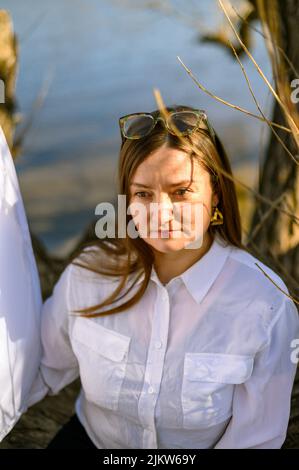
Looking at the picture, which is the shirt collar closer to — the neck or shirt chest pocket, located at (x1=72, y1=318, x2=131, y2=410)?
the neck

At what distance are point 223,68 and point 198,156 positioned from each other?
3676 mm

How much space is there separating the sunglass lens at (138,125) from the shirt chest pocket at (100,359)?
47 cm

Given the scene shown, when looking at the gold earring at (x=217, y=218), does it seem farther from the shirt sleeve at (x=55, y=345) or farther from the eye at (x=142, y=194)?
the shirt sleeve at (x=55, y=345)

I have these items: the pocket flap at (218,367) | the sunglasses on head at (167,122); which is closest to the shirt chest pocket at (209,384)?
the pocket flap at (218,367)

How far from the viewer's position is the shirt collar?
5.31 ft

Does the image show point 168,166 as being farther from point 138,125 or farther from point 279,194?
point 279,194

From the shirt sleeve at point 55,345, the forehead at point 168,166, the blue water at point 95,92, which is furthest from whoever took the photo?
the blue water at point 95,92

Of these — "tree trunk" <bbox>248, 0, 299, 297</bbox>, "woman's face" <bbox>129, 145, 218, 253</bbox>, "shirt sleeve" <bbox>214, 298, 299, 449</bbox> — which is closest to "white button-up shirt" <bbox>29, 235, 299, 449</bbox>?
"shirt sleeve" <bbox>214, 298, 299, 449</bbox>

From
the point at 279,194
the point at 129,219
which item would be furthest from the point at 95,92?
the point at 129,219

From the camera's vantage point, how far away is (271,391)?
1.58 metres

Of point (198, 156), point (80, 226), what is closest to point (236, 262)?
point (198, 156)

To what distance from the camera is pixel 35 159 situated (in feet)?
16.9

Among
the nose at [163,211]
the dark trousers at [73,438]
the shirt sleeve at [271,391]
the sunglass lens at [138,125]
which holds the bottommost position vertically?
the dark trousers at [73,438]

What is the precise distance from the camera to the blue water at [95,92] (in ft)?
15.8
